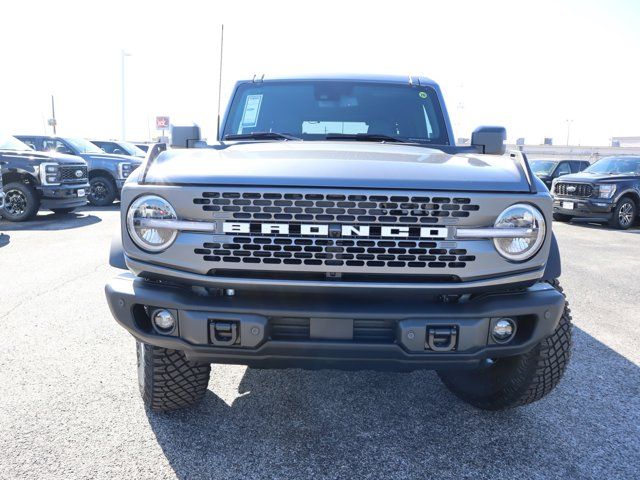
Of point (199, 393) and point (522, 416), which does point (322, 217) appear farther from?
point (522, 416)

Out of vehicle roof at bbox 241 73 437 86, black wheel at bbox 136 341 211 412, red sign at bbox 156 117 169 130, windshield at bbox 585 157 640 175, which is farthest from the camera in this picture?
red sign at bbox 156 117 169 130

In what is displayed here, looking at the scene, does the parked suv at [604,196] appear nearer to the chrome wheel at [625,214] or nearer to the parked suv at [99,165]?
the chrome wheel at [625,214]

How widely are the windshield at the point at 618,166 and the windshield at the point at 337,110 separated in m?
10.2

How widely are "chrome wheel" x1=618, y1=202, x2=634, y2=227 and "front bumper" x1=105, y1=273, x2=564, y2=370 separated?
10852mm

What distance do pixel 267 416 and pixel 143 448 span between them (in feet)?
2.10

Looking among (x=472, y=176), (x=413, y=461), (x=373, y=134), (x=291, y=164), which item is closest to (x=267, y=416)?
(x=413, y=461)

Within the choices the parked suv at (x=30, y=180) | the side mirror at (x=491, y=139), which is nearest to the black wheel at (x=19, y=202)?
the parked suv at (x=30, y=180)

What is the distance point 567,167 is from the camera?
15648 mm

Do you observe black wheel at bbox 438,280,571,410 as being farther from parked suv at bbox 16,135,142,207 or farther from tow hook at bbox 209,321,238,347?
parked suv at bbox 16,135,142,207

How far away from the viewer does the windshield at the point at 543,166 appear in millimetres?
15408

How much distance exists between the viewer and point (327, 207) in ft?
6.61

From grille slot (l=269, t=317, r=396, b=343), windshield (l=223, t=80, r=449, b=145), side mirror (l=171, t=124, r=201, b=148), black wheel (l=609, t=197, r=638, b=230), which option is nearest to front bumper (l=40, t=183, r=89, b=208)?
windshield (l=223, t=80, r=449, b=145)

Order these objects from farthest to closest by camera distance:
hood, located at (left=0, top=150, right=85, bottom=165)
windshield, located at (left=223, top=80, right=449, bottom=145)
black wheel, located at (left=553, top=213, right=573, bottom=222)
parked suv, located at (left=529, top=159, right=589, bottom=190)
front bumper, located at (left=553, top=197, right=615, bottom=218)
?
parked suv, located at (left=529, top=159, right=589, bottom=190), black wheel, located at (left=553, top=213, right=573, bottom=222), front bumper, located at (left=553, top=197, right=615, bottom=218), hood, located at (left=0, top=150, right=85, bottom=165), windshield, located at (left=223, top=80, right=449, bottom=145)

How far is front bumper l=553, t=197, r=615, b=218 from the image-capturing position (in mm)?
11211
